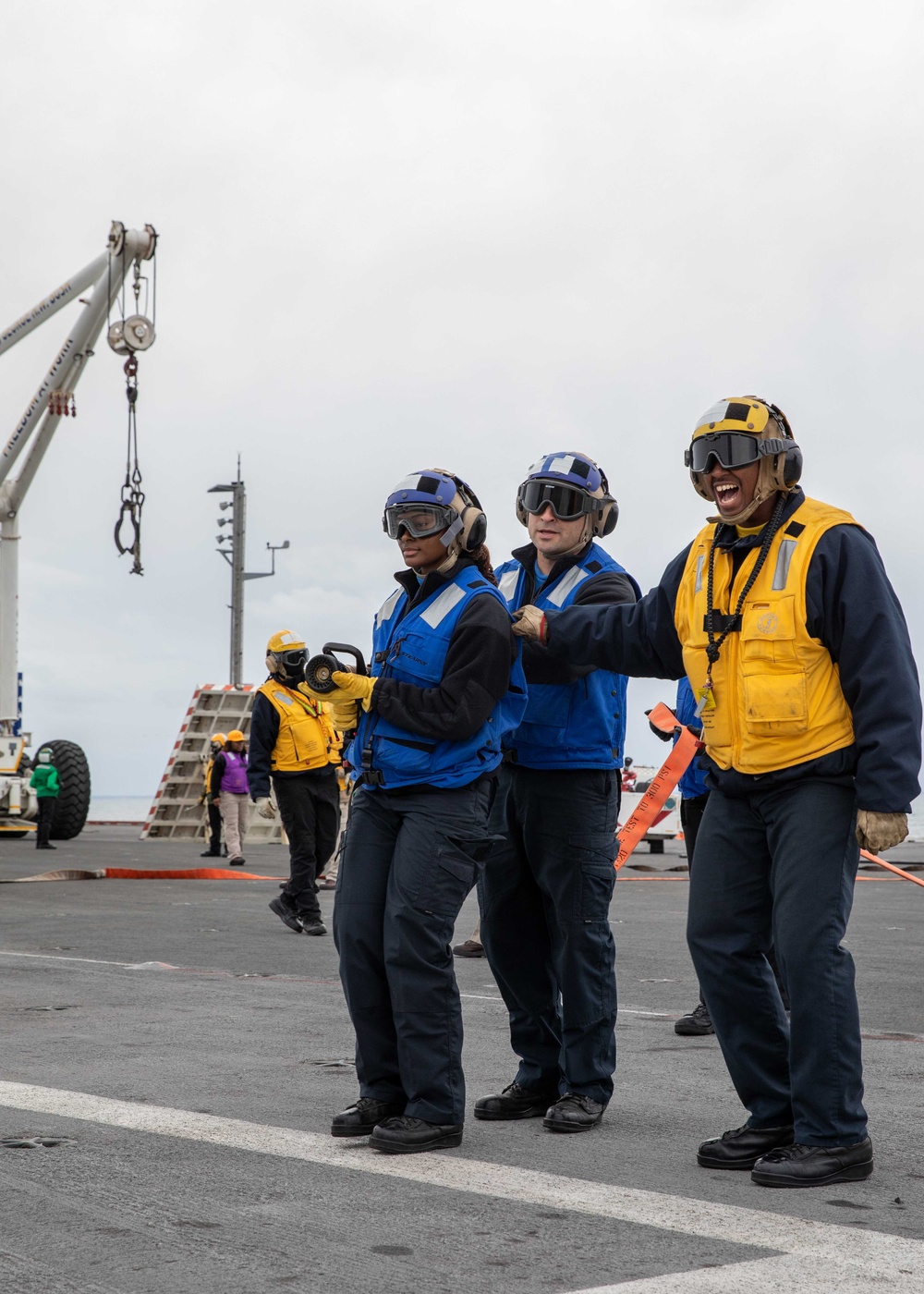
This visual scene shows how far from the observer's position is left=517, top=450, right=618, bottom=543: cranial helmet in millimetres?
5445

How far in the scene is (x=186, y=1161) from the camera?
4324 millimetres

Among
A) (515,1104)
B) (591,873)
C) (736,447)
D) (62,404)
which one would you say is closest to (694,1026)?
(515,1104)

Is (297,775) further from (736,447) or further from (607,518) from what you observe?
(736,447)

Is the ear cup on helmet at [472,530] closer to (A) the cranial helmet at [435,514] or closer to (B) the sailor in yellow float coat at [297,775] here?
(A) the cranial helmet at [435,514]

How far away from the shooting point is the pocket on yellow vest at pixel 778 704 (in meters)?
4.36

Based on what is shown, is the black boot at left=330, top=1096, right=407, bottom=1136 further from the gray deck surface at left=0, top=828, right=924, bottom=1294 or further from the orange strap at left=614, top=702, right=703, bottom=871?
the orange strap at left=614, top=702, right=703, bottom=871

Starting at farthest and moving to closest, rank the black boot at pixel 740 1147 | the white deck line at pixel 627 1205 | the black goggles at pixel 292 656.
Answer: the black goggles at pixel 292 656 → the black boot at pixel 740 1147 → the white deck line at pixel 627 1205

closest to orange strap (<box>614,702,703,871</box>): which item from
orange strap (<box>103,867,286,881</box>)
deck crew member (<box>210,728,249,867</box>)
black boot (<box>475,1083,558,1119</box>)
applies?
black boot (<box>475,1083,558,1119</box>)

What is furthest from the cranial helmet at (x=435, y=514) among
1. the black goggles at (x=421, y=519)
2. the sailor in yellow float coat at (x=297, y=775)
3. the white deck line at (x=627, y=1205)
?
the sailor in yellow float coat at (x=297, y=775)

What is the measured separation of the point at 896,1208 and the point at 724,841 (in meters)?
1.12

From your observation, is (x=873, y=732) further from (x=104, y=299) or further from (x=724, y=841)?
(x=104, y=299)

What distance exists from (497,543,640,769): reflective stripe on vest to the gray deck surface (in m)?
1.17

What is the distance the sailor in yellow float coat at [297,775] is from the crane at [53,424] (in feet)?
33.7

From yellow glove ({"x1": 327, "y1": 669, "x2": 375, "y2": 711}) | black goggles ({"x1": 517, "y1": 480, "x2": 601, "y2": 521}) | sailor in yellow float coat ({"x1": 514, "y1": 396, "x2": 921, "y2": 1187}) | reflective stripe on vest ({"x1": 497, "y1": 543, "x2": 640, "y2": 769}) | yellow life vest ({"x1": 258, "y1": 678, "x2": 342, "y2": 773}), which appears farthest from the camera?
yellow life vest ({"x1": 258, "y1": 678, "x2": 342, "y2": 773})
